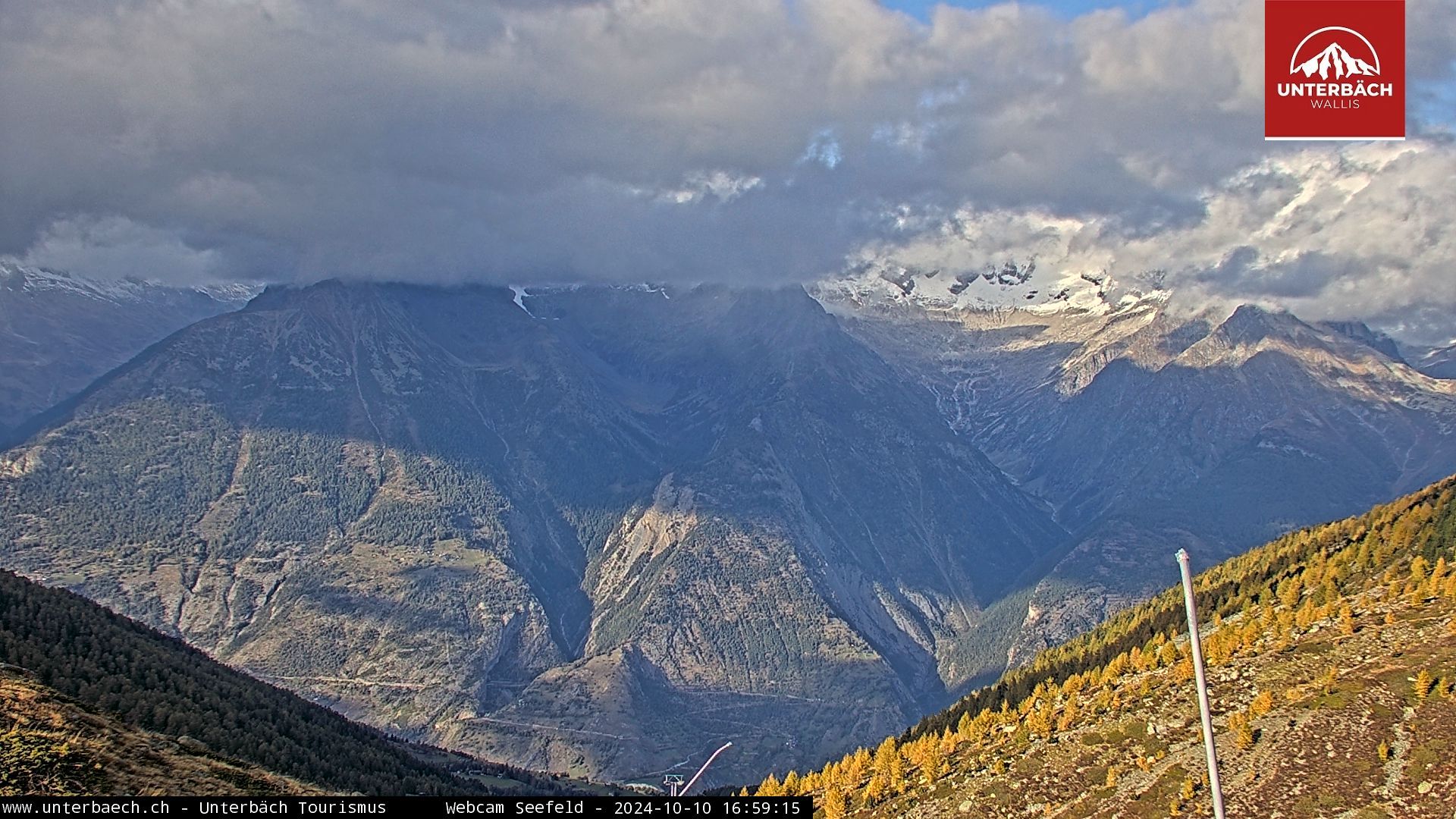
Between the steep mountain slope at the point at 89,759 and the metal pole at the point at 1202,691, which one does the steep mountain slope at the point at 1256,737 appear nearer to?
the metal pole at the point at 1202,691

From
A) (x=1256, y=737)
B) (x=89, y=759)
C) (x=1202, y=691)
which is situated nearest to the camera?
(x=1202, y=691)

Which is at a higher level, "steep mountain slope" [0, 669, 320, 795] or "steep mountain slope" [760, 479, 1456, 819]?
"steep mountain slope" [760, 479, 1456, 819]

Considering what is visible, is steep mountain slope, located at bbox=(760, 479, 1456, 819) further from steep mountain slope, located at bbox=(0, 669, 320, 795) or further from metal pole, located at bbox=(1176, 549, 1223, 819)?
steep mountain slope, located at bbox=(0, 669, 320, 795)

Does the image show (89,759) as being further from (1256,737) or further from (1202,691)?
(1256,737)

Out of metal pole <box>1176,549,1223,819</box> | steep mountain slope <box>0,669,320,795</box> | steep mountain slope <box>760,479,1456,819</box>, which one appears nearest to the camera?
metal pole <box>1176,549,1223,819</box>

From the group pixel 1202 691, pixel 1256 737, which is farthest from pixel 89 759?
pixel 1256 737

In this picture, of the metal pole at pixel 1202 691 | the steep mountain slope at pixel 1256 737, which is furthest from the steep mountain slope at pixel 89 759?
the metal pole at pixel 1202 691

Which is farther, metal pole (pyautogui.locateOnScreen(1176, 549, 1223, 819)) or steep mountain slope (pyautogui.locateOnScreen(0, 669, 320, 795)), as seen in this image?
steep mountain slope (pyautogui.locateOnScreen(0, 669, 320, 795))

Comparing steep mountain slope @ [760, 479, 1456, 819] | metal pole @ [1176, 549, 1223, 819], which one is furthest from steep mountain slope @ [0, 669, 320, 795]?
metal pole @ [1176, 549, 1223, 819]

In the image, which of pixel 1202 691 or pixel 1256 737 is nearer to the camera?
pixel 1202 691
